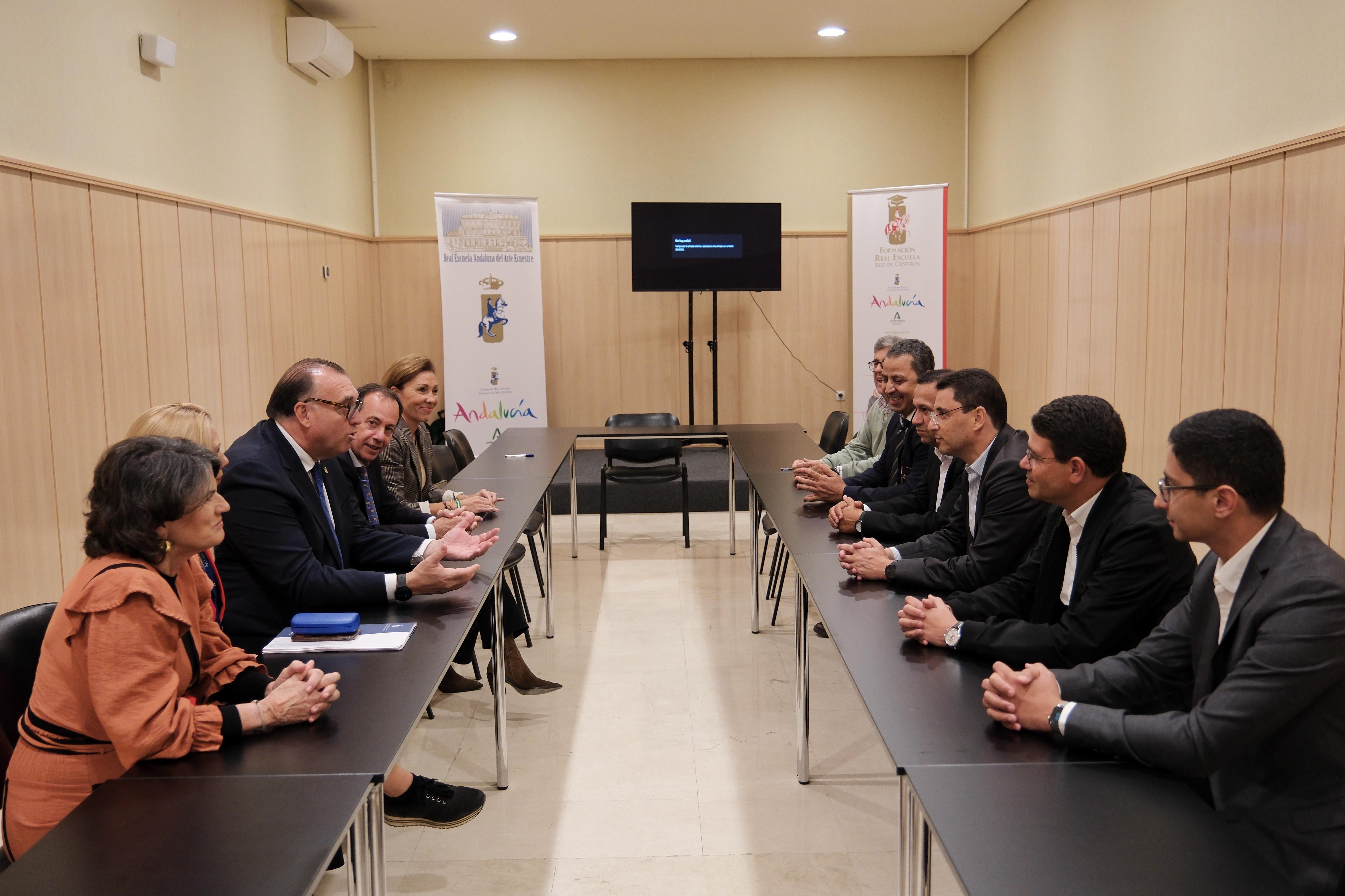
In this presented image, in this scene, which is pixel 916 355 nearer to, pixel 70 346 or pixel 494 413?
pixel 70 346

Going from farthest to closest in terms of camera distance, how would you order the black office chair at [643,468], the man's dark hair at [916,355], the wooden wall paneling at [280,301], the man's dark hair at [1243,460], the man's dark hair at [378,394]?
the wooden wall paneling at [280,301], the black office chair at [643,468], the man's dark hair at [916,355], the man's dark hair at [378,394], the man's dark hair at [1243,460]

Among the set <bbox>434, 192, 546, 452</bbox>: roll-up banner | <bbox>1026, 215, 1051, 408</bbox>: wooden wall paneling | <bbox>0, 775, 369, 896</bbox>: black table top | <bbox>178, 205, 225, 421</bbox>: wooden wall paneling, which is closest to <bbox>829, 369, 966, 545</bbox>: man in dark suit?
<bbox>0, 775, 369, 896</bbox>: black table top

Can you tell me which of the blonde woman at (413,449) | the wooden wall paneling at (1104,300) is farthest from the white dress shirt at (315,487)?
the wooden wall paneling at (1104,300)

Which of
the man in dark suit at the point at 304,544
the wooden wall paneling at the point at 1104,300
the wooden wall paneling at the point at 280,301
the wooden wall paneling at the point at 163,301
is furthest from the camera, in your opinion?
the wooden wall paneling at the point at 280,301

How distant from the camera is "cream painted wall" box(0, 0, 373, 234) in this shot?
4.20 meters

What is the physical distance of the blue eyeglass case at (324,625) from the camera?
244 centimetres

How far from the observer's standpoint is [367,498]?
3.67 meters

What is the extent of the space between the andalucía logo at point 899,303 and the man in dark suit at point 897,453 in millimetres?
3924

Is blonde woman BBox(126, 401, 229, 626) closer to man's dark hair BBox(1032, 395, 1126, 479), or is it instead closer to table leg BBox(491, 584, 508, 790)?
table leg BBox(491, 584, 508, 790)

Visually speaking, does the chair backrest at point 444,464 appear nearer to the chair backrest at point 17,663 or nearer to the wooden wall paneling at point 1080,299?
the chair backrest at point 17,663

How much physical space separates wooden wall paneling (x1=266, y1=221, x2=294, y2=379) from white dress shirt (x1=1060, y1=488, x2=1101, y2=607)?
212 inches

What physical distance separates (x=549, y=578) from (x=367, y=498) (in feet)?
4.19

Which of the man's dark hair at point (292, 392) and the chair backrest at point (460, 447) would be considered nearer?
the man's dark hair at point (292, 392)

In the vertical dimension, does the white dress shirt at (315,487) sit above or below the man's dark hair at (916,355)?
below
